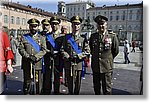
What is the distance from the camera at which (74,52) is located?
2500 millimetres

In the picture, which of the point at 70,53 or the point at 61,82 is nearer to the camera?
the point at 70,53

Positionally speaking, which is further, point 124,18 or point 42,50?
point 124,18

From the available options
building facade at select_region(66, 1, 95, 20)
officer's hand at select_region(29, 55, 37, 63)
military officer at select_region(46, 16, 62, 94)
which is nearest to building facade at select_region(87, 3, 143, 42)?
building facade at select_region(66, 1, 95, 20)

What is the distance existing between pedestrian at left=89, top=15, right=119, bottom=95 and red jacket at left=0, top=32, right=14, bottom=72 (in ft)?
2.75

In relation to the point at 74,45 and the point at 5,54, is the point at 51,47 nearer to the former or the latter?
the point at 74,45

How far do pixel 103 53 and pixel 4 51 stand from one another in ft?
3.31

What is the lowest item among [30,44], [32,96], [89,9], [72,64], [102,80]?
[32,96]

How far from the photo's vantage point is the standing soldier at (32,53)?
8.12 feet

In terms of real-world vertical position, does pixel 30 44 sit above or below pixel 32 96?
above

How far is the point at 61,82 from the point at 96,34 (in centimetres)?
66

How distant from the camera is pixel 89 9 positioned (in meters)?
2.61

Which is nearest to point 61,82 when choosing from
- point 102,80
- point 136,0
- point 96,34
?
point 102,80

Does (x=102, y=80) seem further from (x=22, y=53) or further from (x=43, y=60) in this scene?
(x=22, y=53)

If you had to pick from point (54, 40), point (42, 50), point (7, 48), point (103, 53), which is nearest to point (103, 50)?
point (103, 53)
